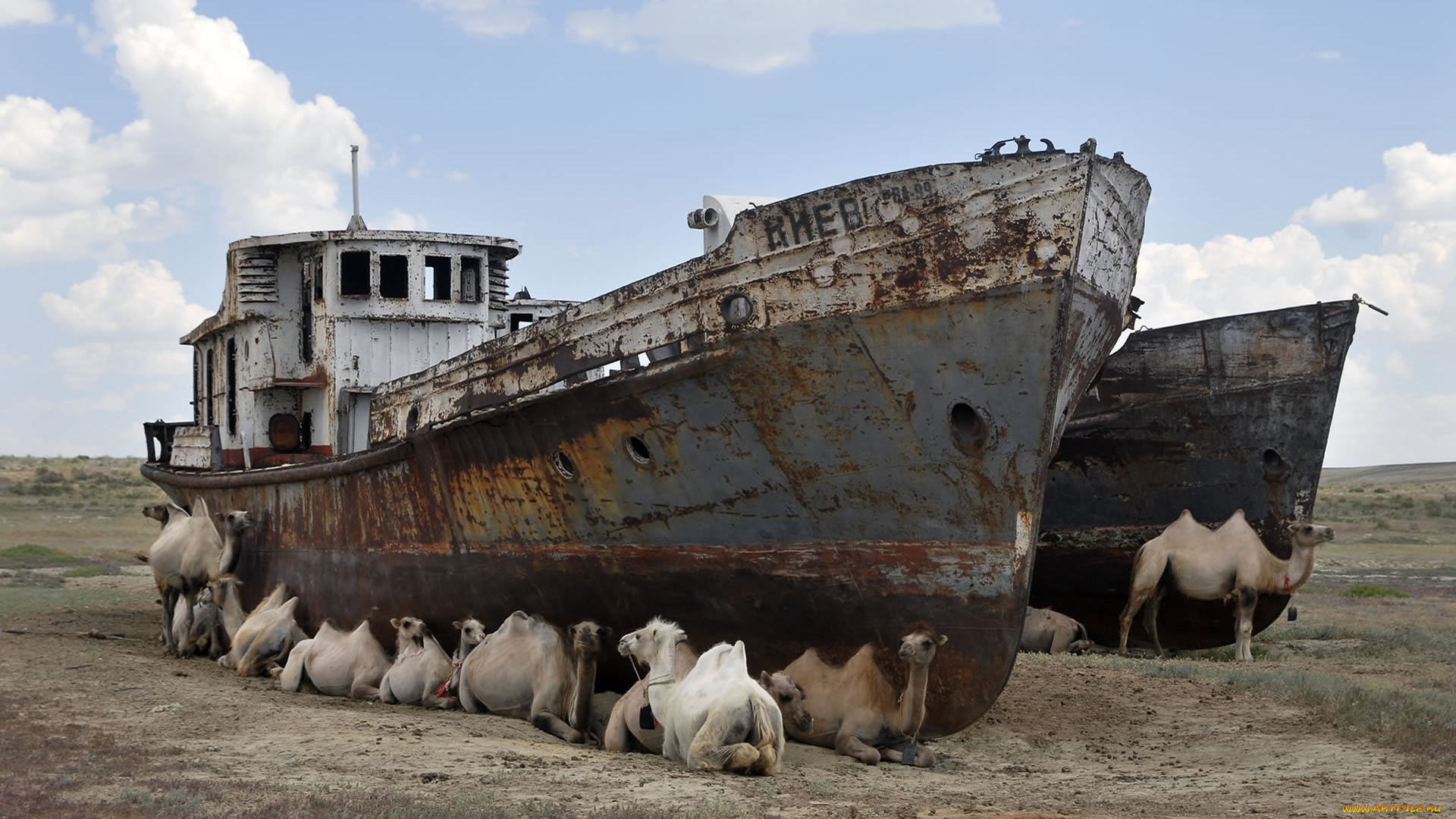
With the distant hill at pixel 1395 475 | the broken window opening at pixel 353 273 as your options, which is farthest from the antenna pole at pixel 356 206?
the distant hill at pixel 1395 475

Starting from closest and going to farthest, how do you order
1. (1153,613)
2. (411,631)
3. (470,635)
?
(470,635) → (411,631) → (1153,613)

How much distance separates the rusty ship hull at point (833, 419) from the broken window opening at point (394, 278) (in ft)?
13.8

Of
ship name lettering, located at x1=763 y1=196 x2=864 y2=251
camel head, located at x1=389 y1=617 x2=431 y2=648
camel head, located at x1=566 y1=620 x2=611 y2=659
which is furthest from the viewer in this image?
camel head, located at x1=389 y1=617 x2=431 y2=648

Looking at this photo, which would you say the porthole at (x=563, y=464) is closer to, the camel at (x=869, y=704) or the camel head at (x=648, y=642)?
the camel head at (x=648, y=642)

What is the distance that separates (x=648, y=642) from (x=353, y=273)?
7317 millimetres

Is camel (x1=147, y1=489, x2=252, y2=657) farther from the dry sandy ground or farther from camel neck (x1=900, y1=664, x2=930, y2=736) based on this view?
camel neck (x1=900, y1=664, x2=930, y2=736)

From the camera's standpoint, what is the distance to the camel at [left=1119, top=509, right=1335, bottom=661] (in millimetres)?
12562

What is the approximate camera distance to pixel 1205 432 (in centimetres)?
1383

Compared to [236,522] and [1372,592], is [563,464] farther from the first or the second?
[1372,592]

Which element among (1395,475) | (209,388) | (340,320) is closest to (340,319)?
(340,320)

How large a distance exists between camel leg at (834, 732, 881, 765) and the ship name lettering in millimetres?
2910

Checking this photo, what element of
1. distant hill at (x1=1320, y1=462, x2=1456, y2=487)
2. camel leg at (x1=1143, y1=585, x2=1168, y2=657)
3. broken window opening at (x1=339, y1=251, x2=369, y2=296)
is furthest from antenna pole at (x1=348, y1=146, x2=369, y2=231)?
distant hill at (x1=1320, y1=462, x2=1456, y2=487)

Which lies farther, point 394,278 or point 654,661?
point 394,278

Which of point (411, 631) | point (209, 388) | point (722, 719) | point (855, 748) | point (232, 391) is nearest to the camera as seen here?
point (722, 719)
